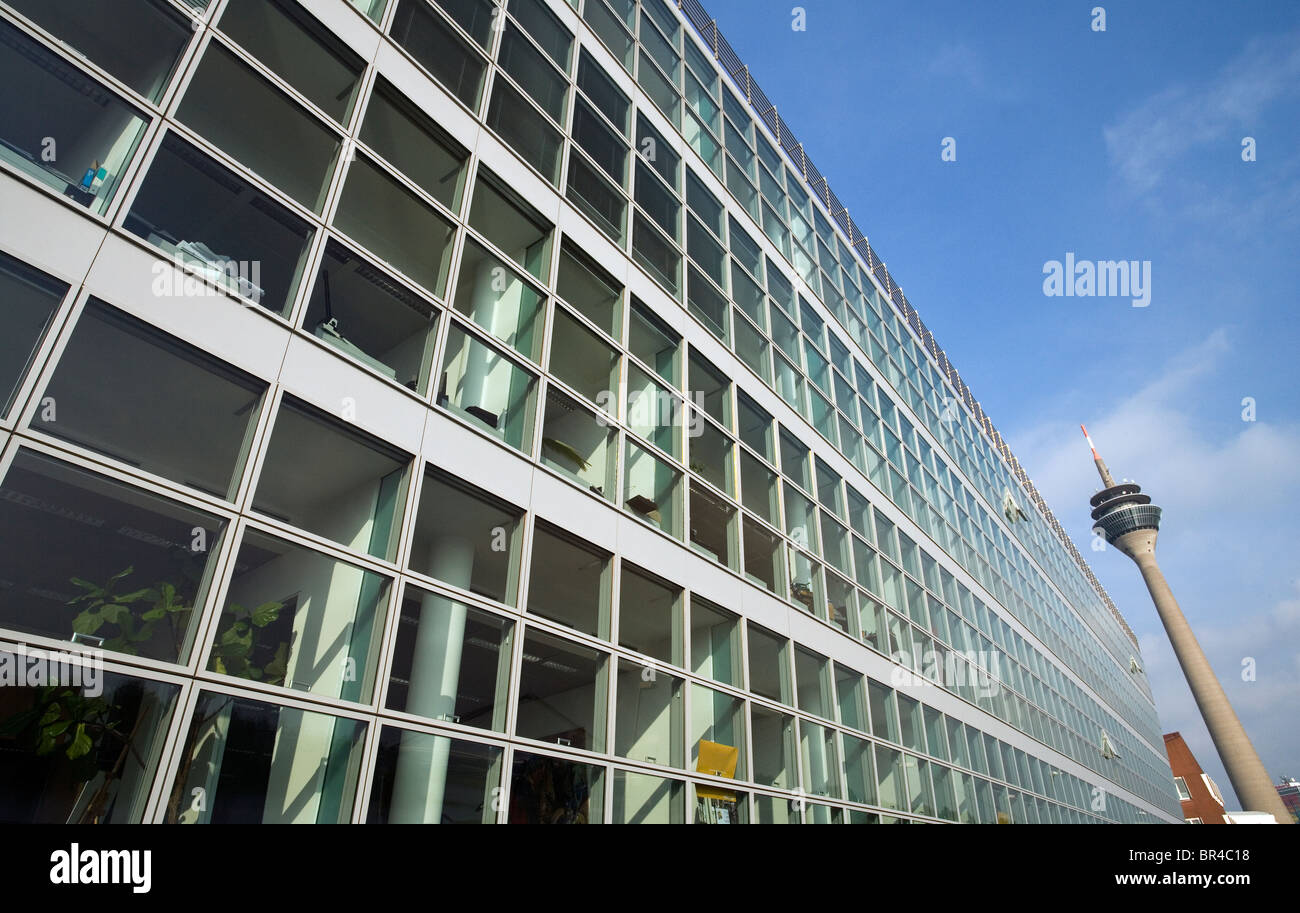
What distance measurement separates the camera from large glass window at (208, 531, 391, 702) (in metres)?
6.64

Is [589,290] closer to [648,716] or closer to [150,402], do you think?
[648,716]

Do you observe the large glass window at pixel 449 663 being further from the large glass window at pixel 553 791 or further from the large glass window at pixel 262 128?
the large glass window at pixel 262 128

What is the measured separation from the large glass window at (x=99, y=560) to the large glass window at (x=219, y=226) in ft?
7.89

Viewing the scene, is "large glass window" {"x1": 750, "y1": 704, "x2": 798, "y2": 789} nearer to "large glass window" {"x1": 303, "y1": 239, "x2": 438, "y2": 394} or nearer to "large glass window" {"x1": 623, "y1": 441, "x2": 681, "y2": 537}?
"large glass window" {"x1": 623, "y1": 441, "x2": 681, "y2": 537}

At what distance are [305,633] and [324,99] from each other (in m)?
7.21

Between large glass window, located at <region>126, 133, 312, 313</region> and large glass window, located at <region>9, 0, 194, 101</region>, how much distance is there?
2.70 feet

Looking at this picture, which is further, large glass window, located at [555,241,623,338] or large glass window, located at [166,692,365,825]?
large glass window, located at [555,241,623,338]

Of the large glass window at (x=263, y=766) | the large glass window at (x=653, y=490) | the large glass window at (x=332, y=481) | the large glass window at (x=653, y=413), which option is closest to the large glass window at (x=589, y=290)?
the large glass window at (x=653, y=413)

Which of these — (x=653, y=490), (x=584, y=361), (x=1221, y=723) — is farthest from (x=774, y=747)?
(x=1221, y=723)

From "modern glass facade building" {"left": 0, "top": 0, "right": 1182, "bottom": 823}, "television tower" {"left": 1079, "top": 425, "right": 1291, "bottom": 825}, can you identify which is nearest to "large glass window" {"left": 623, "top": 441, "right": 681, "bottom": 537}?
"modern glass facade building" {"left": 0, "top": 0, "right": 1182, "bottom": 823}

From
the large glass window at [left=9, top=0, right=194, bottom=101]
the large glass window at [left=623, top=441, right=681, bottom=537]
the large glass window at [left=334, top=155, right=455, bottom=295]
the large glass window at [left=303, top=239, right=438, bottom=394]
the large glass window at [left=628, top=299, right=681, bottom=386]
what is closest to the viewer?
the large glass window at [left=9, top=0, right=194, bottom=101]

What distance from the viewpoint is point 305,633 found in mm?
7207
